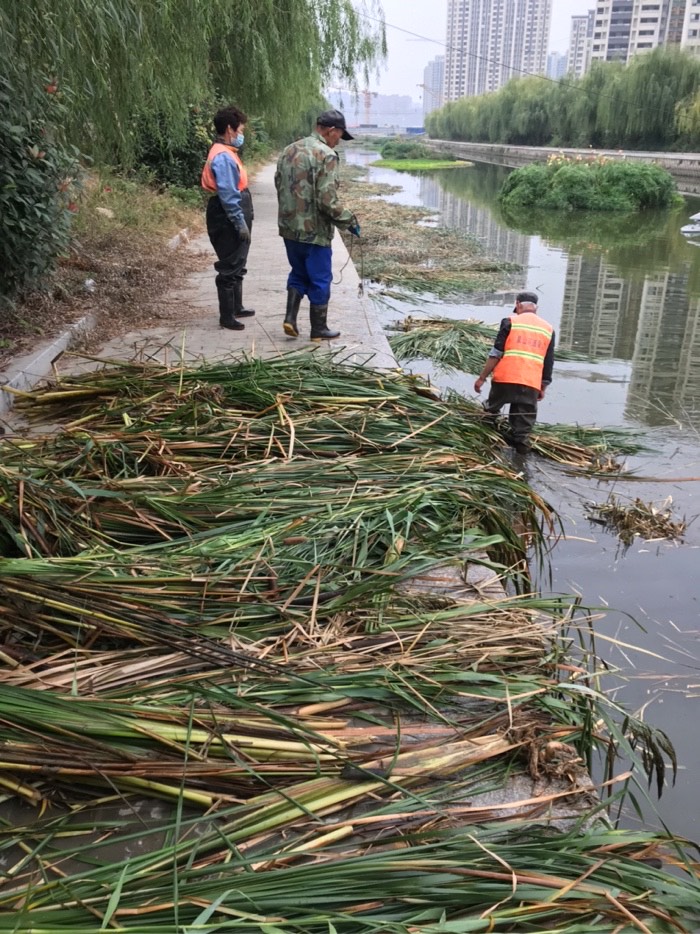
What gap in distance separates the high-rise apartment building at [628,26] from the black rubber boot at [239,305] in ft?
385

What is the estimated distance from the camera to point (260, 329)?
6949 mm

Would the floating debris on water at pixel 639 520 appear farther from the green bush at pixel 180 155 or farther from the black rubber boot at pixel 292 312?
the green bush at pixel 180 155

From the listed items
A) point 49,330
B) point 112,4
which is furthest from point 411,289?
point 112,4

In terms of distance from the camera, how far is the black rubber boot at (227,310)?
22.4 feet

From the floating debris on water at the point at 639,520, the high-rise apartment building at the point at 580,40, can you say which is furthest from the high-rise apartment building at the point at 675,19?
the floating debris on water at the point at 639,520

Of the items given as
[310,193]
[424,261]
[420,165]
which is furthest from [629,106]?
[310,193]

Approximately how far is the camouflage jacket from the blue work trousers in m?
0.10

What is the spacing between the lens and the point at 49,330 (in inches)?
243

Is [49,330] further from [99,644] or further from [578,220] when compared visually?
[578,220]

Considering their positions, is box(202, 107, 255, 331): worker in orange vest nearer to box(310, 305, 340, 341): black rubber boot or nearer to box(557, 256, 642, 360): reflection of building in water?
box(310, 305, 340, 341): black rubber boot

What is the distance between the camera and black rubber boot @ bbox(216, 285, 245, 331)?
6.82 meters

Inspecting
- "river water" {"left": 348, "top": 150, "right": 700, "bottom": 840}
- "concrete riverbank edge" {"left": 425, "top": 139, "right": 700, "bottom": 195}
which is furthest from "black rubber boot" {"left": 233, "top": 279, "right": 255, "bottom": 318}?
"concrete riverbank edge" {"left": 425, "top": 139, "right": 700, "bottom": 195}

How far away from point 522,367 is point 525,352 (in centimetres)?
11

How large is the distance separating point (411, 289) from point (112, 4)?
8022 mm
